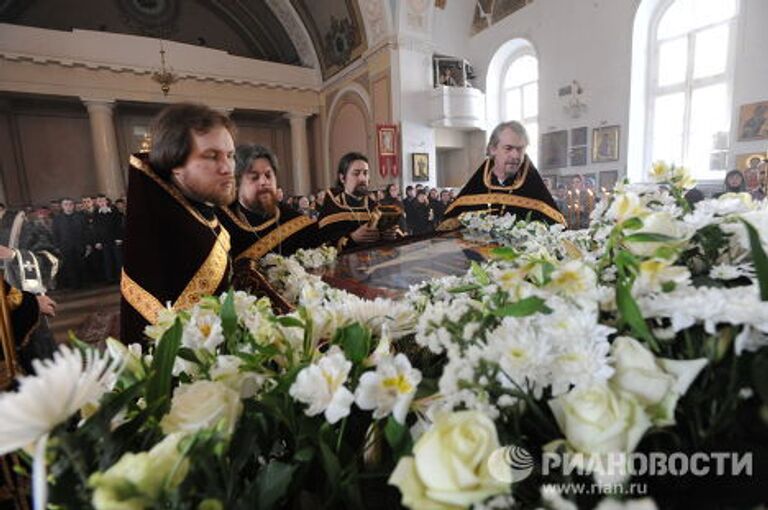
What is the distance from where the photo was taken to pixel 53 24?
1368 centimetres

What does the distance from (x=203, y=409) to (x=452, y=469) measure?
34 centimetres

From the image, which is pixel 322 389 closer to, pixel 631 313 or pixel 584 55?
pixel 631 313

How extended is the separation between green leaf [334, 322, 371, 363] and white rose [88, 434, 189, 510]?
0.28 metres

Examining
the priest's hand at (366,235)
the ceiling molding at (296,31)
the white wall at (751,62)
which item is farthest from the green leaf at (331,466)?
the ceiling molding at (296,31)

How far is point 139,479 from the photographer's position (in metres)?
0.43

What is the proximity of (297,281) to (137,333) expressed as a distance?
0.71 m

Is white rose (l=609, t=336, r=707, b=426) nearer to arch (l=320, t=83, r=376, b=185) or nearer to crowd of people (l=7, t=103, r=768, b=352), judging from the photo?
crowd of people (l=7, t=103, r=768, b=352)

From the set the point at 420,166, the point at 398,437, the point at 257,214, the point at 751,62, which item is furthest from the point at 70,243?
the point at 751,62

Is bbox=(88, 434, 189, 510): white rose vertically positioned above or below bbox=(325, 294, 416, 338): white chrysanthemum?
below

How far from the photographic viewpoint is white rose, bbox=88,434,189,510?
15.9 inches

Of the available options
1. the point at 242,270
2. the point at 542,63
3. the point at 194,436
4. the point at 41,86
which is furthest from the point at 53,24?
the point at 194,436

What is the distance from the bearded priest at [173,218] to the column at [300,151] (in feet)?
49.6

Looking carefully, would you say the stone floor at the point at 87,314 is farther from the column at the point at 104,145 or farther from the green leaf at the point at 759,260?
the column at the point at 104,145

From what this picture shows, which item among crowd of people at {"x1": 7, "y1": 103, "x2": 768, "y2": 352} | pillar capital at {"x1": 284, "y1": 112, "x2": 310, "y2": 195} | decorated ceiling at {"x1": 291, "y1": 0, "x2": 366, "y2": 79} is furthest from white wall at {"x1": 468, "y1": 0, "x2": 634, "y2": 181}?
crowd of people at {"x1": 7, "y1": 103, "x2": 768, "y2": 352}
